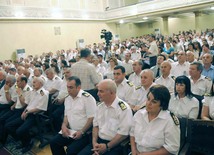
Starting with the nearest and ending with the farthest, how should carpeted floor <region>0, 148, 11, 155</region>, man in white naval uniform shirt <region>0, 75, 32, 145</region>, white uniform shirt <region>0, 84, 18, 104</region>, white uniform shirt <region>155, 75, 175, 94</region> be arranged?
carpeted floor <region>0, 148, 11, 155</region> < white uniform shirt <region>155, 75, 175, 94</region> < man in white naval uniform shirt <region>0, 75, 32, 145</region> < white uniform shirt <region>0, 84, 18, 104</region>

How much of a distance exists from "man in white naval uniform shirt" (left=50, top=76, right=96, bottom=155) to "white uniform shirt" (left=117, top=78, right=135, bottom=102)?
875mm

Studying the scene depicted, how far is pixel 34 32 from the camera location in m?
13.9

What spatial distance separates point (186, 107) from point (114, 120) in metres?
0.91

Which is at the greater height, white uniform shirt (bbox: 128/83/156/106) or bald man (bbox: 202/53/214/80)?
bald man (bbox: 202/53/214/80)

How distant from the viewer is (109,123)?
2.50 metres

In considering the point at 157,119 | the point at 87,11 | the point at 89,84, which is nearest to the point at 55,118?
the point at 89,84

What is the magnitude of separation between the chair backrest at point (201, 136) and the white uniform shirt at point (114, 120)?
65 centimetres

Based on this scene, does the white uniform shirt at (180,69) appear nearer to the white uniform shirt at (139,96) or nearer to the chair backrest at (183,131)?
the white uniform shirt at (139,96)


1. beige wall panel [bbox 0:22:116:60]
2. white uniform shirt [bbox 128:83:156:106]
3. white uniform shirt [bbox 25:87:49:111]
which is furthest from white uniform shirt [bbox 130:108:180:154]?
beige wall panel [bbox 0:22:116:60]

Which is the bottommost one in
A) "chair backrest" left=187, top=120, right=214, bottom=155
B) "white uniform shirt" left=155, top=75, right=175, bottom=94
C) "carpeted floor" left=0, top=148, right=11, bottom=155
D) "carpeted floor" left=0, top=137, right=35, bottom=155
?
"carpeted floor" left=0, top=148, right=11, bottom=155

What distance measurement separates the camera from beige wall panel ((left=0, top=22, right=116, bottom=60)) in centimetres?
1250

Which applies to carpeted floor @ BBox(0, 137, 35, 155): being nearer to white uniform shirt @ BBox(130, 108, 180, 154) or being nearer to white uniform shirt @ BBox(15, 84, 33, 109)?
white uniform shirt @ BBox(15, 84, 33, 109)

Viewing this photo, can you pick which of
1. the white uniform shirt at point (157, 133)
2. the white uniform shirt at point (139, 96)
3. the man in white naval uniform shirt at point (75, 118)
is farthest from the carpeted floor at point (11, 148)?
the white uniform shirt at point (157, 133)

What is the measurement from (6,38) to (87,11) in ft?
23.5
